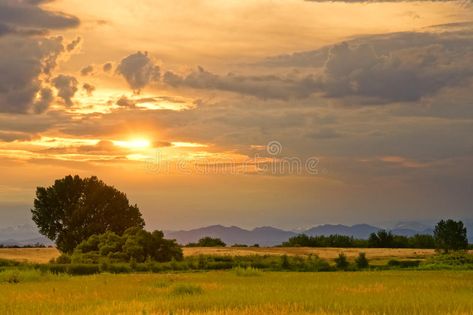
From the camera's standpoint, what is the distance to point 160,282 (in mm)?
36938

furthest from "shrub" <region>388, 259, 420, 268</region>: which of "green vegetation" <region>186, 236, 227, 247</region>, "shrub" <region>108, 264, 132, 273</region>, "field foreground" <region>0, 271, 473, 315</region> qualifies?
"green vegetation" <region>186, 236, 227, 247</region>

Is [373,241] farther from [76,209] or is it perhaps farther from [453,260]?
[76,209]

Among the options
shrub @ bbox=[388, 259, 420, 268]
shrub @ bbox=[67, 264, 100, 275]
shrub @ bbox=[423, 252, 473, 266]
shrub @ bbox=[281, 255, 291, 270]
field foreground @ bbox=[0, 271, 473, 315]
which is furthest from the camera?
shrub @ bbox=[423, 252, 473, 266]

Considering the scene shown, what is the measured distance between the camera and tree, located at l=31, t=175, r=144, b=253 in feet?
277

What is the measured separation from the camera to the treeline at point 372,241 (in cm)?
11275

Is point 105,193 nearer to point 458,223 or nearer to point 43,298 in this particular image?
point 458,223

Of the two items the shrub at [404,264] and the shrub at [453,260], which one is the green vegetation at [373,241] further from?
the shrub at [404,264]

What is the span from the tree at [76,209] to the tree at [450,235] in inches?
1515

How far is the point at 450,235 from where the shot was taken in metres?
91.6

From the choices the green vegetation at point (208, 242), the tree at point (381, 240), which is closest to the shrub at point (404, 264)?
the tree at point (381, 240)

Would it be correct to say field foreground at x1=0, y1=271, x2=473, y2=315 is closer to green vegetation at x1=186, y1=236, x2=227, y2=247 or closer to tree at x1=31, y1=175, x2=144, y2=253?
tree at x1=31, y1=175, x2=144, y2=253

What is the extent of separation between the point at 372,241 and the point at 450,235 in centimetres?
2342

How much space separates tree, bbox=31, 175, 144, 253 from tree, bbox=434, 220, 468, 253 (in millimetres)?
38483

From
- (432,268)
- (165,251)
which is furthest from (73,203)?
(432,268)
